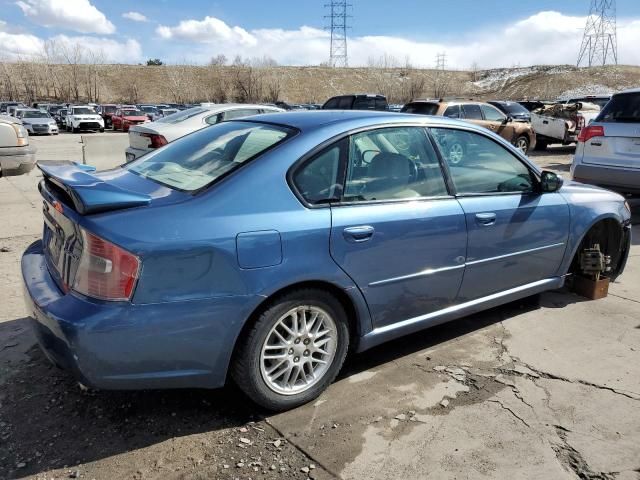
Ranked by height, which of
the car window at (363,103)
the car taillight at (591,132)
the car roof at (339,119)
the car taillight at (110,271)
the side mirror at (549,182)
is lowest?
the car taillight at (110,271)

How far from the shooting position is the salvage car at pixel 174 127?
893cm

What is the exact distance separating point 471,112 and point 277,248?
13.4 m

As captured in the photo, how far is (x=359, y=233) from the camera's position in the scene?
297 cm

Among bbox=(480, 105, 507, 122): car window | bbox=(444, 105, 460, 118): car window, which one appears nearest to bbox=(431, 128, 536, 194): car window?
bbox=(444, 105, 460, 118): car window

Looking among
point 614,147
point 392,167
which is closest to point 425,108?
point 614,147

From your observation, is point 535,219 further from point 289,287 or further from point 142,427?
point 142,427

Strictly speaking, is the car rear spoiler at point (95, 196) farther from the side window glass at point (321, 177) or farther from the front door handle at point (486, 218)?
the front door handle at point (486, 218)

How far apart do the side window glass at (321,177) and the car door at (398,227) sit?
0.07m

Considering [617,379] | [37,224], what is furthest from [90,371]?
[37,224]

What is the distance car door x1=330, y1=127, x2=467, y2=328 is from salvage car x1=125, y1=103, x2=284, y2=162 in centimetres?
529

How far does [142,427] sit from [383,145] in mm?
2146

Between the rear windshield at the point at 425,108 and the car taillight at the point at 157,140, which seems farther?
the rear windshield at the point at 425,108

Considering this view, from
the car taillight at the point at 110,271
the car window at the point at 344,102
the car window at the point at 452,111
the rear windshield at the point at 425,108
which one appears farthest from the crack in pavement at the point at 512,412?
the car window at the point at 344,102

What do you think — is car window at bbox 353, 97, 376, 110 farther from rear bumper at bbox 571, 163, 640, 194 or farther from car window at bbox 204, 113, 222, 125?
rear bumper at bbox 571, 163, 640, 194
